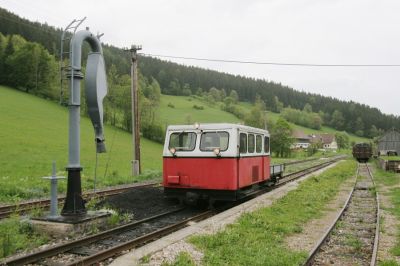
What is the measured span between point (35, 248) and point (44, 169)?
20200 millimetres

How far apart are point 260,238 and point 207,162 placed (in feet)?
13.2

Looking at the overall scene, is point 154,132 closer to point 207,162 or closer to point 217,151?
point 207,162

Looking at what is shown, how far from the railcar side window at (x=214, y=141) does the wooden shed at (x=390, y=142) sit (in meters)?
85.3

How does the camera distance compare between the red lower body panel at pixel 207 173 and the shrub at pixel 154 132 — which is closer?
the red lower body panel at pixel 207 173

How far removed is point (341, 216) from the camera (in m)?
11.7

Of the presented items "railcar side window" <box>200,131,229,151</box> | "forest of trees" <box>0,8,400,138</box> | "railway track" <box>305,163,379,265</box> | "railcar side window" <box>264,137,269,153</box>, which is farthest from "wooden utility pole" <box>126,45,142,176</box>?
"forest of trees" <box>0,8,400,138</box>

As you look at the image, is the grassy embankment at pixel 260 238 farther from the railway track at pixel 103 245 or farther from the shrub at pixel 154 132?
the shrub at pixel 154 132

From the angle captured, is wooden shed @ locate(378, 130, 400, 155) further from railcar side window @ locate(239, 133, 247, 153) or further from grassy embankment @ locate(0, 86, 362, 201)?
railcar side window @ locate(239, 133, 247, 153)

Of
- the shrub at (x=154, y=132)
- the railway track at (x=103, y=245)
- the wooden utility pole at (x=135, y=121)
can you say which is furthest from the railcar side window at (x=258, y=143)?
the shrub at (x=154, y=132)

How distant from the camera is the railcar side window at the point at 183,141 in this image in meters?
12.4

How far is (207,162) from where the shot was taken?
39.3 feet

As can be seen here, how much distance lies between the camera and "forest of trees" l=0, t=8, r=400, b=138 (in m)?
68.7

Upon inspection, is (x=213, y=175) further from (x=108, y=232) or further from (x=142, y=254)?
(x=142, y=254)

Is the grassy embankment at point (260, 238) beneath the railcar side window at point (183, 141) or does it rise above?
beneath
